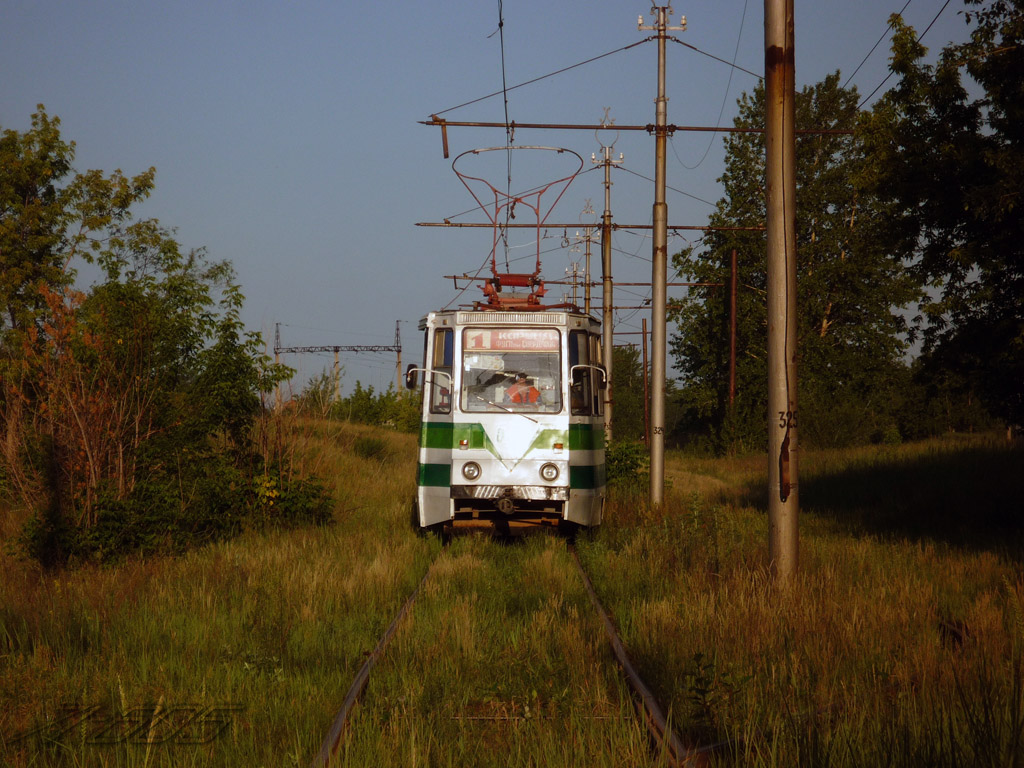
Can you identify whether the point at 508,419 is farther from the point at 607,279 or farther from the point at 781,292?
the point at 607,279

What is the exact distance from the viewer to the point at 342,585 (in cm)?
840

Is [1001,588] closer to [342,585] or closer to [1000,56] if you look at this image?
[342,585]

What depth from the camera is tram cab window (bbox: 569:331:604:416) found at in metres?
11.9

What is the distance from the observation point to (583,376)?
1204 cm

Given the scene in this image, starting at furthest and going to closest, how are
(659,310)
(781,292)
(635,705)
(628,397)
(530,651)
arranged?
1. (628,397)
2. (659,310)
3. (781,292)
4. (530,651)
5. (635,705)

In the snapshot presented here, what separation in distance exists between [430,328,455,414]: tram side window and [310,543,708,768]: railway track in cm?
474

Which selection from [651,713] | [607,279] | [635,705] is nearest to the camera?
[651,713]

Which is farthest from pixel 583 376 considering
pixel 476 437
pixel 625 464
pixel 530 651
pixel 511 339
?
pixel 625 464

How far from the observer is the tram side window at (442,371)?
11938mm

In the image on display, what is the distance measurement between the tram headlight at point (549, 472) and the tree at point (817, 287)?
3237 centimetres

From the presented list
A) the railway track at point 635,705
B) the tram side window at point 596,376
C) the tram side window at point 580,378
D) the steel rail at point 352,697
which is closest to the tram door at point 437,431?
the tram side window at point 580,378

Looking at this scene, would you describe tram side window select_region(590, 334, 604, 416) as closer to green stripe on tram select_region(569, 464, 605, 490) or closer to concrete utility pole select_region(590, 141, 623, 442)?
green stripe on tram select_region(569, 464, 605, 490)

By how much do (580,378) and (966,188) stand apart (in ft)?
15.8

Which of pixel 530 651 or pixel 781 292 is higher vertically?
pixel 781 292
